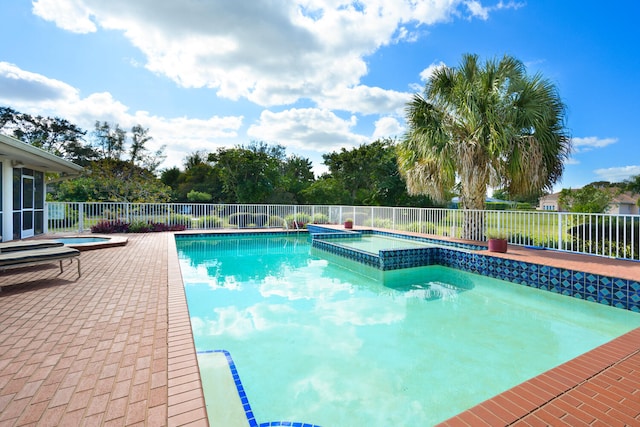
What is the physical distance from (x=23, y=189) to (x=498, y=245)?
13298 millimetres

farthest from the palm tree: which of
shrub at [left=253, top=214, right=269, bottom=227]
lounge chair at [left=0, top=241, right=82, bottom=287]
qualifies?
lounge chair at [left=0, top=241, right=82, bottom=287]

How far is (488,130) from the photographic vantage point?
8.58m

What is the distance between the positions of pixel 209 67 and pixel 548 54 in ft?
36.3

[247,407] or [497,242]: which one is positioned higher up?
[497,242]

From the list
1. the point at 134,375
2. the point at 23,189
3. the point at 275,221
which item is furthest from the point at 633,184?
the point at 23,189

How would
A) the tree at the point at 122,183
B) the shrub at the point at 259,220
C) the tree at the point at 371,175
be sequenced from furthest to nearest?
the tree at the point at 371,175
the shrub at the point at 259,220
the tree at the point at 122,183

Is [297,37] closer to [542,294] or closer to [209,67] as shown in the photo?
[209,67]

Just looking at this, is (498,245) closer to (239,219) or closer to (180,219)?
(239,219)

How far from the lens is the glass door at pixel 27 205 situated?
8953mm

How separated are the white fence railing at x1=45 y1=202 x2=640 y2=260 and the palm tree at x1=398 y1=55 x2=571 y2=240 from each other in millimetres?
839

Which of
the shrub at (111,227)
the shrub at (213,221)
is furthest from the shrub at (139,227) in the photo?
the shrub at (213,221)

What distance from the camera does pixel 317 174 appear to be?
31953 mm

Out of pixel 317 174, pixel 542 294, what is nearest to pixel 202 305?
pixel 542 294

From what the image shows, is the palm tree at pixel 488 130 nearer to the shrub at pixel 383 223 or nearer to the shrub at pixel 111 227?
the shrub at pixel 383 223
